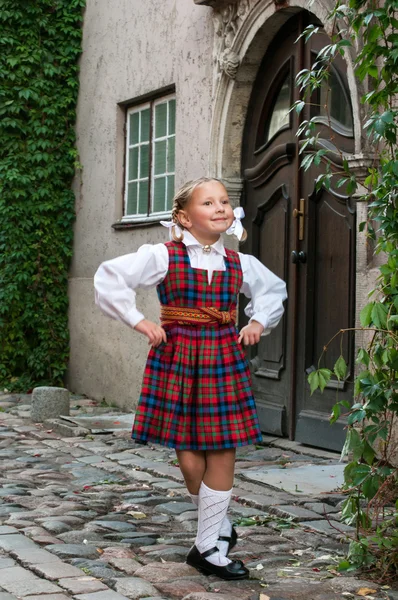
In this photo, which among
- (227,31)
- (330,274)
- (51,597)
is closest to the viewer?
(51,597)

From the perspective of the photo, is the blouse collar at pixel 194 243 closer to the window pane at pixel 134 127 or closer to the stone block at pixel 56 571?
the stone block at pixel 56 571

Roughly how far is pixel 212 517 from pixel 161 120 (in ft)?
21.4

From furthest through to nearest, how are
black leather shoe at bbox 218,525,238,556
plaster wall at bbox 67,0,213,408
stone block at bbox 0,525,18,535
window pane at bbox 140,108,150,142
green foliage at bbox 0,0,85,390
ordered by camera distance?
green foliage at bbox 0,0,85,390
window pane at bbox 140,108,150,142
plaster wall at bbox 67,0,213,408
stone block at bbox 0,525,18,535
black leather shoe at bbox 218,525,238,556

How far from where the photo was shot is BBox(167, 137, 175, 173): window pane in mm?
9844

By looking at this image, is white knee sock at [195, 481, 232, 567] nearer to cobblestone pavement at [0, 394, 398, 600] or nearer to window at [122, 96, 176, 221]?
cobblestone pavement at [0, 394, 398, 600]

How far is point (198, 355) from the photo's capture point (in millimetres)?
4133

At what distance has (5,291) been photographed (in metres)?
11.6

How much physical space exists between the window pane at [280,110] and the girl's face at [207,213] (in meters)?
3.85

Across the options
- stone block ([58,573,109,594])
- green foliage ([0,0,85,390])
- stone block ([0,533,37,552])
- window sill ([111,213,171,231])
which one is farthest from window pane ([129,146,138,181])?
stone block ([58,573,109,594])

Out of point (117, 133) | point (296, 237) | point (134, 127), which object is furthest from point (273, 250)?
point (117, 133)

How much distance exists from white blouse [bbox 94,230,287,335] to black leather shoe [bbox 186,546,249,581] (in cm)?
94

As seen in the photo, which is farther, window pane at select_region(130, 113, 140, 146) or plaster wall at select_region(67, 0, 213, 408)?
window pane at select_region(130, 113, 140, 146)

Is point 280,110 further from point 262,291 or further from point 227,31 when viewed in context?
point 262,291

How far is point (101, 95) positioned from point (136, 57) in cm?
105
